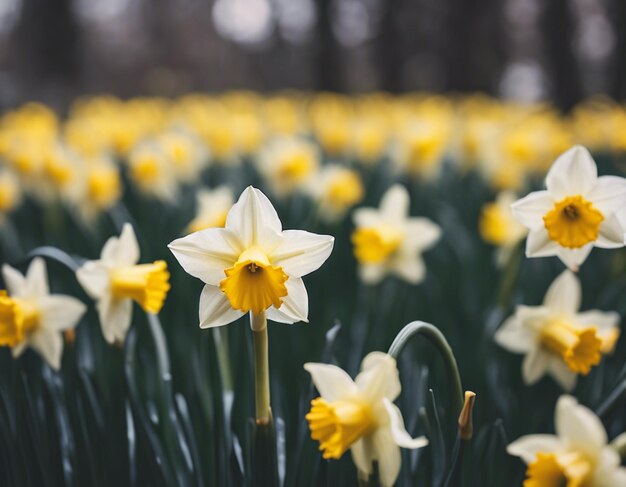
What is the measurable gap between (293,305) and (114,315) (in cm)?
52

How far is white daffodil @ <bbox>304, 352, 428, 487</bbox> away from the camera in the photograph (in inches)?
42.1

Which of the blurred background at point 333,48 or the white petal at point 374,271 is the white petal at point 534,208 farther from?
the blurred background at point 333,48

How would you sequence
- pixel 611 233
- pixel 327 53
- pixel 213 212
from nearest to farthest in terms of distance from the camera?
1. pixel 611 233
2. pixel 213 212
3. pixel 327 53

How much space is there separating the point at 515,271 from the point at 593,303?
0.48m

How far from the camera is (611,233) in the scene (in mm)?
1346

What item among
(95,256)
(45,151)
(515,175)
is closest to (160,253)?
(95,256)

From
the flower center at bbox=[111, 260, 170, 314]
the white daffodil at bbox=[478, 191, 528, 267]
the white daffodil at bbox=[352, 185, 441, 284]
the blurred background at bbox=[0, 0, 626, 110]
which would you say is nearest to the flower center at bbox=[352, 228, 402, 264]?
the white daffodil at bbox=[352, 185, 441, 284]

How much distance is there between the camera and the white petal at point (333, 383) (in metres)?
1.11

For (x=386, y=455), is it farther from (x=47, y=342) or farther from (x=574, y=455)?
(x=47, y=342)

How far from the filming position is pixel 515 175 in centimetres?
321

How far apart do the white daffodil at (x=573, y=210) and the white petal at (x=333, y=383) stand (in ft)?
1.74

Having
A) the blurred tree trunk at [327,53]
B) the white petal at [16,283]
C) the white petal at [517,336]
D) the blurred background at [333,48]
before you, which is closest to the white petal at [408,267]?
the white petal at [517,336]

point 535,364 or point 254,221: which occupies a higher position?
point 254,221

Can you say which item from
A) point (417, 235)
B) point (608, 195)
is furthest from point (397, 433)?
point (417, 235)
